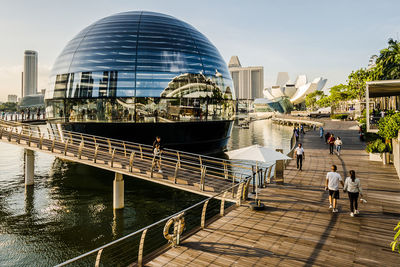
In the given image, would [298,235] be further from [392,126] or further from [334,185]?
[392,126]

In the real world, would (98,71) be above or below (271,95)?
below

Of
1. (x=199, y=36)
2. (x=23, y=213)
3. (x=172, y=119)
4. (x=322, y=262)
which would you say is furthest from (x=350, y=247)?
(x=199, y=36)

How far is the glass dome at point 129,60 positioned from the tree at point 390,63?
31400 millimetres

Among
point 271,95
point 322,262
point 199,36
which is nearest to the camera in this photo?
point 322,262

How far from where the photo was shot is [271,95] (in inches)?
7539

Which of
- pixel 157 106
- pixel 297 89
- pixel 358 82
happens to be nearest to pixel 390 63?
pixel 358 82

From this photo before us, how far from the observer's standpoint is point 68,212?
15539 millimetres

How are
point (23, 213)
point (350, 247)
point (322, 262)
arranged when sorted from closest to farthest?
point (322, 262) < point (350, 247) < point (23, 213)

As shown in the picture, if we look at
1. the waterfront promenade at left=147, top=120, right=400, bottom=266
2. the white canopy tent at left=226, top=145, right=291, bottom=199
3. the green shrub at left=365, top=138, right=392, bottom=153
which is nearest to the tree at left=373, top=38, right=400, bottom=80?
the green shrub at left=365, top=138, right=392, bottom=153

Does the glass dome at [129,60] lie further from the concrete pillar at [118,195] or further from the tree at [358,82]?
the tree at [358,82]

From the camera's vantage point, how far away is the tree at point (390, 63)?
4453cm

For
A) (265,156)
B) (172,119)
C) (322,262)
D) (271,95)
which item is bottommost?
(322,262)

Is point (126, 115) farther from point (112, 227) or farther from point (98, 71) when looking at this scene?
point (112, 227)

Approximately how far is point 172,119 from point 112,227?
604 inches
